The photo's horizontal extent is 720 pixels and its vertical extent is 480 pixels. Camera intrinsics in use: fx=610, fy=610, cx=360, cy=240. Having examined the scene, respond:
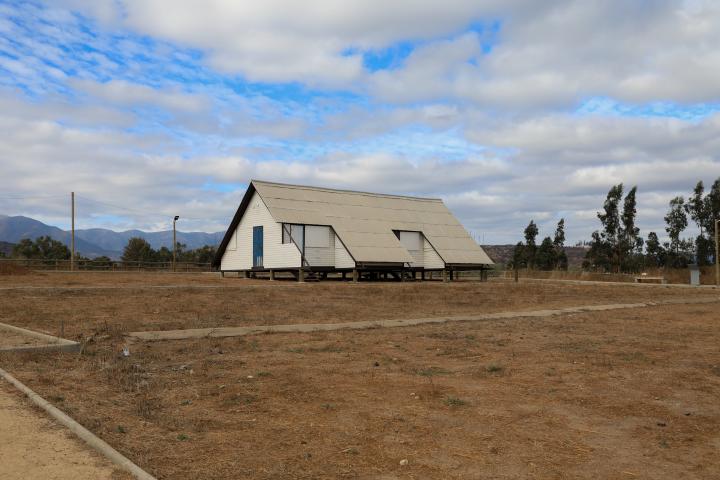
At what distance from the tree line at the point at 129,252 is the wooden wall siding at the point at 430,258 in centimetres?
4913

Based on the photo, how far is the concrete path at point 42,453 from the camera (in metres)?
4.91

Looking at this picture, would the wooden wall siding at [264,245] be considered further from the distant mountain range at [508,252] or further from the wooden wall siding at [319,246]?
the distant mountain range at [508,252]

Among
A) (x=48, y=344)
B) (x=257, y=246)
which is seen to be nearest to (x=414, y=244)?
(x=257, y=246)

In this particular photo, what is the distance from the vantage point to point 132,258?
84.8 metres

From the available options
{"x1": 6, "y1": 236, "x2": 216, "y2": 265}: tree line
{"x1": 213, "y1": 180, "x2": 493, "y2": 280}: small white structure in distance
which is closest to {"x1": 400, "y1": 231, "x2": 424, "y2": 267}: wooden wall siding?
{"x1": 213, "y1": 180, "x2": 493, "y2": 280}: small white structure in distance

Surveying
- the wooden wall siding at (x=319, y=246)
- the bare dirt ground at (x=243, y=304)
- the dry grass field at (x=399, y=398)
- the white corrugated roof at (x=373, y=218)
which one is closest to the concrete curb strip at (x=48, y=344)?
the dry grass field at (x=399, y=398)

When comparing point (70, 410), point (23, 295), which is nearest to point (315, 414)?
point (70, 410)

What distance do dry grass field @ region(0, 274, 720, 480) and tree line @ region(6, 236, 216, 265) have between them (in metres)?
71.0

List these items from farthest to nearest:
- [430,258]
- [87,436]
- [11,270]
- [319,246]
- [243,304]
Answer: [430,258], [11,270], [319,246], [243,304], [87,436]

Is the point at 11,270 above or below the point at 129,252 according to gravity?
below

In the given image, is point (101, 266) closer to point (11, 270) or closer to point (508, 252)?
point (11, 270)

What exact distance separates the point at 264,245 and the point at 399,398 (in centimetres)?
2846

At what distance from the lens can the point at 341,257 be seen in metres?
35.1

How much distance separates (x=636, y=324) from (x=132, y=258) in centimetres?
7884
